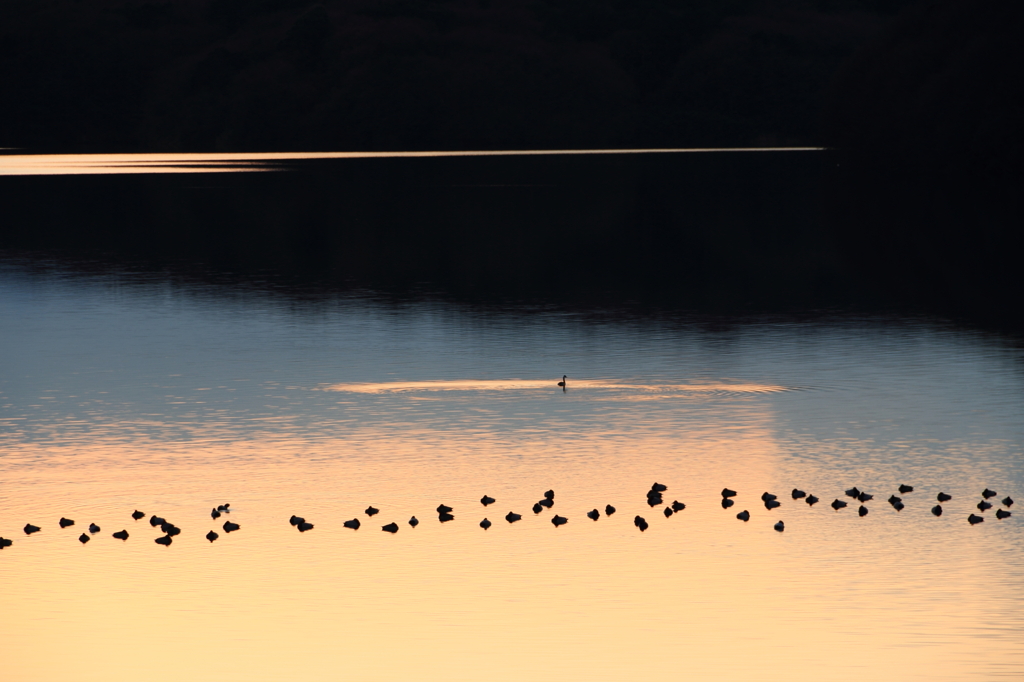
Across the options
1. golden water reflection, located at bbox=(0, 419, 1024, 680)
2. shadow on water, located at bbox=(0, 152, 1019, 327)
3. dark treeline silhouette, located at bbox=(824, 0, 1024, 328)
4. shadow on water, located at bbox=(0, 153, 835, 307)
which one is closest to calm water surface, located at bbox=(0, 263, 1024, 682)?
golden water reflection, located at bbox=(0, 419, 1024, 680)

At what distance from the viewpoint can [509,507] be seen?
15.4 m

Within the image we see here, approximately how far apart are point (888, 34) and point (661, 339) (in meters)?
77.1

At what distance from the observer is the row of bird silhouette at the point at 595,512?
14508mm

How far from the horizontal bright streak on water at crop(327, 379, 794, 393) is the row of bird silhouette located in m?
6.23

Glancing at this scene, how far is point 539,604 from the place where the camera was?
12.6 m

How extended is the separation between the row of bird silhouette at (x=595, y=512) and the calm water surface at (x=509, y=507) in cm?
9

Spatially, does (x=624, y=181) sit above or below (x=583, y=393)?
above

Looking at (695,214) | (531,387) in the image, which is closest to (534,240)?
(695,214)

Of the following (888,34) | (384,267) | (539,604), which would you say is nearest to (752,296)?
(384,267)

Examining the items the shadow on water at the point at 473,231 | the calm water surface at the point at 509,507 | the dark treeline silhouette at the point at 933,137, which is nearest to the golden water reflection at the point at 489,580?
the calm water surface at the point at 509,507

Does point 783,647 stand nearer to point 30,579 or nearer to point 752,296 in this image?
point 30,579

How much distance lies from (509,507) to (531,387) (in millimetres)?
6933

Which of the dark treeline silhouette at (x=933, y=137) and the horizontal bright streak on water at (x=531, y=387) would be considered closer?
the horizontal bright streak on water at (x=531, y=387)

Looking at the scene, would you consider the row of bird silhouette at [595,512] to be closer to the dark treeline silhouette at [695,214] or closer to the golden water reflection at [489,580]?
the golden water reflection at [489,580]
